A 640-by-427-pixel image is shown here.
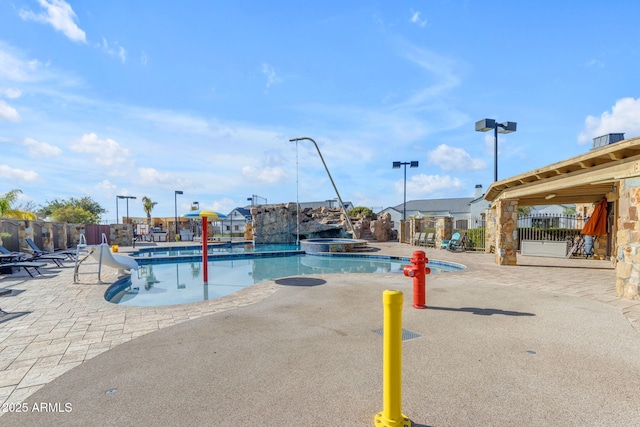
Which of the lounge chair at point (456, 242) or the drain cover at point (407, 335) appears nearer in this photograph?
the drain cover at point (407, 335)

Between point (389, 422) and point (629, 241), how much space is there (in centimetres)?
689

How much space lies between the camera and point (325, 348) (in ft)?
12.2

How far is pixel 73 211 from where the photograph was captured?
3425 cm

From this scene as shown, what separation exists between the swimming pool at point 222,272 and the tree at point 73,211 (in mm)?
27964

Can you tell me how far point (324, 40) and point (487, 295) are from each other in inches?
323

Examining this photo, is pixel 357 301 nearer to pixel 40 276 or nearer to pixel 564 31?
pixel 564 31

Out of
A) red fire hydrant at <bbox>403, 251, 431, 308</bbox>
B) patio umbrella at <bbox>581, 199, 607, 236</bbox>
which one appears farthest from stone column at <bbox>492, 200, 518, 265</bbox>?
red fire hydrant at <bbox>403, 251, 431, 308</bbox>

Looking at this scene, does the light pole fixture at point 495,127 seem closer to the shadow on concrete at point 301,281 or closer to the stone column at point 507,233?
the stone column at point 507,233

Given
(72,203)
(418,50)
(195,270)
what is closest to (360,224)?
(195,270)

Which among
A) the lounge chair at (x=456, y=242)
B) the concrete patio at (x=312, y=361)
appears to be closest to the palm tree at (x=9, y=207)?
the concrete patio at (x=312, y=361)

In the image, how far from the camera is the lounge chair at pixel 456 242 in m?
16.9

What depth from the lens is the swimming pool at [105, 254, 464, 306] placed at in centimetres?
799

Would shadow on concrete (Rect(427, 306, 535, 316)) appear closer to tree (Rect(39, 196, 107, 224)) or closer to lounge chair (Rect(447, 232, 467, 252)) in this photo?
lounge chair (Rect(447, 232, 467, 252))

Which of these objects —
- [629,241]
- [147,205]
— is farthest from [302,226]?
[147,205]
